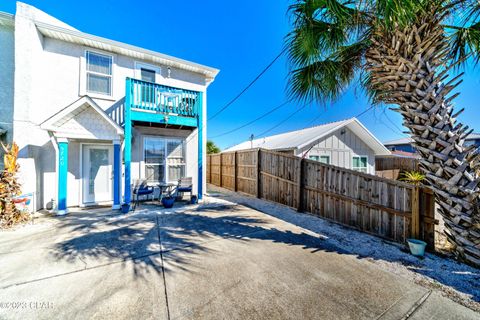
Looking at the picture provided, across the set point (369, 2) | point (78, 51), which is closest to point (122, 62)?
point (78, 51)

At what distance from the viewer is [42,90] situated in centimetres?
635

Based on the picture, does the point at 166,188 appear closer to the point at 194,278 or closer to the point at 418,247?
the point at 194,278

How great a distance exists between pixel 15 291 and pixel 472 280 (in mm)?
6769

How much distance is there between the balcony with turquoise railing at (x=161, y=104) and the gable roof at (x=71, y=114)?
2.55 feet

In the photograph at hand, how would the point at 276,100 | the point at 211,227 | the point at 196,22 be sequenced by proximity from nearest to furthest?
the point at 211,227 → the point at 196,22 → the point at 276,100

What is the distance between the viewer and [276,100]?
15.9m

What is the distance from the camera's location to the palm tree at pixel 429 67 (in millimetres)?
3434

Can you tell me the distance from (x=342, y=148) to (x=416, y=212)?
9080mm

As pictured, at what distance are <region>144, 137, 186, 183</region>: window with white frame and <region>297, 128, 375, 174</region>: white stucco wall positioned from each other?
6.59m

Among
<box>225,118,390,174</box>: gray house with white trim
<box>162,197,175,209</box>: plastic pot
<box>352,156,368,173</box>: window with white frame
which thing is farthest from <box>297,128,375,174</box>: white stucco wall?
<box>162,197,175,209</box>: plastic pot

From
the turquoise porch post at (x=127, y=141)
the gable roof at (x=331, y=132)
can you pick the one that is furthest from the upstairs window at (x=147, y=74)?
the gable roof at (x=331, y=132)

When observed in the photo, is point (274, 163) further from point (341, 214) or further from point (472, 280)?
point (472, 280)

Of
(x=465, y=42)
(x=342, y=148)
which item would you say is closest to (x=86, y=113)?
(x=465, y=42)

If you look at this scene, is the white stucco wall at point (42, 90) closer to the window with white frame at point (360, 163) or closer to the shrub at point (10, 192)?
the shrub at point (10, 192)
